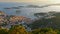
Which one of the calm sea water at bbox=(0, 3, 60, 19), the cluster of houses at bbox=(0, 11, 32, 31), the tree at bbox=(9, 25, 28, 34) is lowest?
the tree at bbox=(9, 25, 28, 34)

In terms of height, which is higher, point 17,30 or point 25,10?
point 25,10

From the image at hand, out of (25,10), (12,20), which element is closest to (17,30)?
(12,20)

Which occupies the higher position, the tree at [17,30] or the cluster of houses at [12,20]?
the cluster of houses at [12,20]

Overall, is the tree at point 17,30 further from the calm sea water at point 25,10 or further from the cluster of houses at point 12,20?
the calm sea water at point 25,10

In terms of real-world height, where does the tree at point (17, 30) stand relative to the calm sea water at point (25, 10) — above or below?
below

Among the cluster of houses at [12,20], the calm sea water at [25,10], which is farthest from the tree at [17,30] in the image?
the calm sea water at [25,10]

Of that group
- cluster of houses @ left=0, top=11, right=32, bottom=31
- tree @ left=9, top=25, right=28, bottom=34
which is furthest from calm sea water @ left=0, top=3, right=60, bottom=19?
tree @ left=9, top=25, right=28, bottom=34

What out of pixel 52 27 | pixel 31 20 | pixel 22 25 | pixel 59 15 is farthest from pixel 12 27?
pixel 59 15

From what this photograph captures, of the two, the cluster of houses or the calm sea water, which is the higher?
the calm sea water

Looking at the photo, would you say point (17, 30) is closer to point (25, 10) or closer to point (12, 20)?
point (12, 20)

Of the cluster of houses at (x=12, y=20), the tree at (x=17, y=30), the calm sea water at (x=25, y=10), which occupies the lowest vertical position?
the tree at (x=17, y=30)

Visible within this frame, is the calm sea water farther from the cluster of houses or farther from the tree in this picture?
the tree
